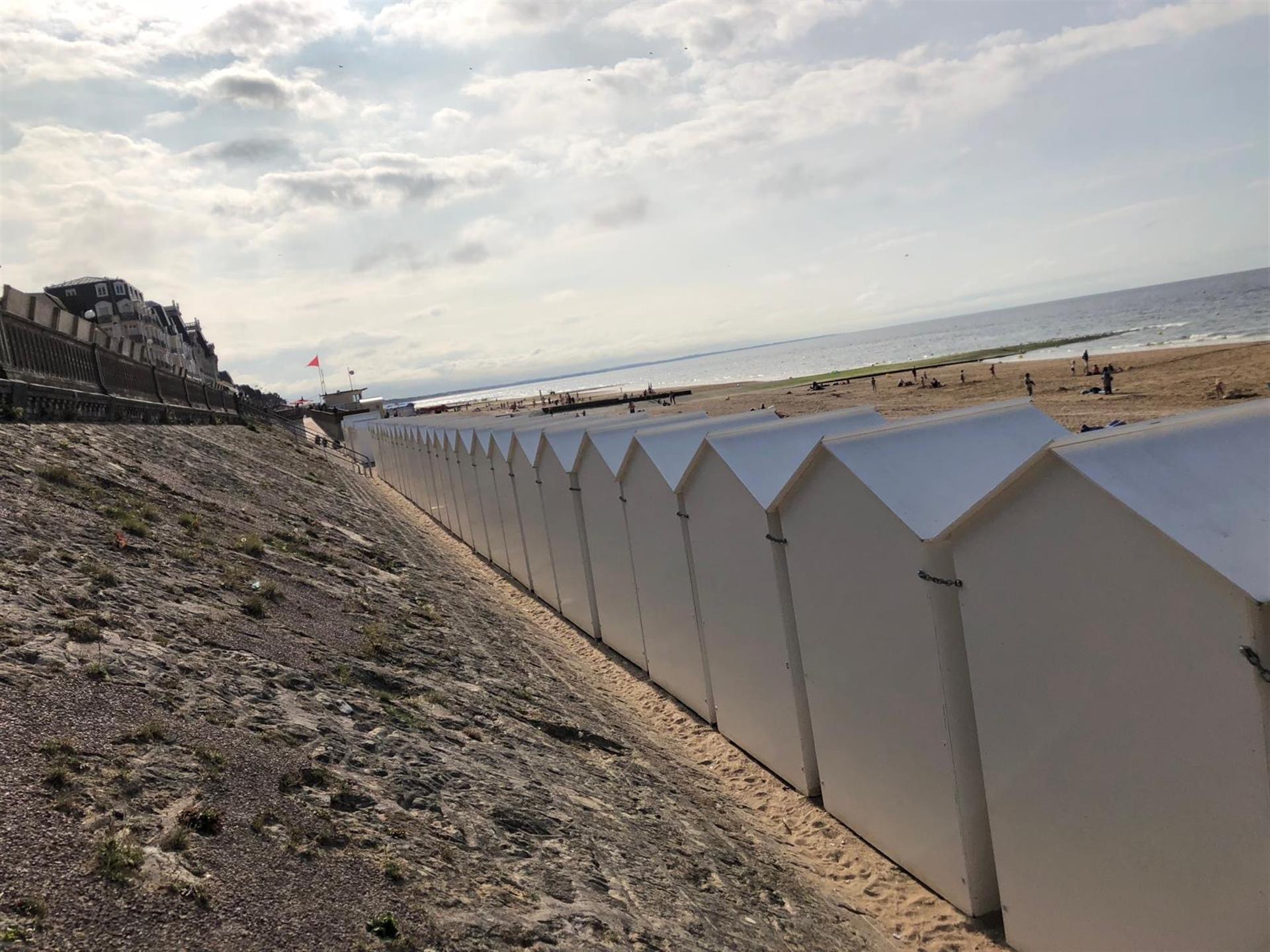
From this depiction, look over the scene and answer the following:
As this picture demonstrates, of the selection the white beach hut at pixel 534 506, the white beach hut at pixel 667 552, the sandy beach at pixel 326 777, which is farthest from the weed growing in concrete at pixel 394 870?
the white beach hut at pixel 534 506

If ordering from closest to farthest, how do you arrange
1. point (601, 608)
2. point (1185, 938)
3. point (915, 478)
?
point (1185, 938) < point (915, 478) < point (601, 608)

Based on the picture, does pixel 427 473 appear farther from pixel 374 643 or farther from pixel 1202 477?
pixel 1202 477

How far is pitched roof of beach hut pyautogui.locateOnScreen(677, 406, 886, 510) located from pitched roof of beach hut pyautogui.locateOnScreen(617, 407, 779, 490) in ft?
1.93

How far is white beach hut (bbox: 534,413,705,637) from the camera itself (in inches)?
472

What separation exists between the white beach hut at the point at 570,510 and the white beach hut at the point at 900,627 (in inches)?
198

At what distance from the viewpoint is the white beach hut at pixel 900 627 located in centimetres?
509

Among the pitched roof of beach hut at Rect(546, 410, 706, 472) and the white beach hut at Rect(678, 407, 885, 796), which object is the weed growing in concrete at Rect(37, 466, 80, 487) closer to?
the pitched roof of beach hut at Rect(546, 410, 706, 472)

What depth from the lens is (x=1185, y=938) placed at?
3729 mm

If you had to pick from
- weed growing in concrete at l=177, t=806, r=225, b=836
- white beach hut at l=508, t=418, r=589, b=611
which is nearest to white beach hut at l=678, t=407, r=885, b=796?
weed growing in concrete at l=177, t=806, r=225, b=836

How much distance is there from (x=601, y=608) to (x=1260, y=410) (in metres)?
9.09

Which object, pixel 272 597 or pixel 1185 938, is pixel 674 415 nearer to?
pixel 272 597

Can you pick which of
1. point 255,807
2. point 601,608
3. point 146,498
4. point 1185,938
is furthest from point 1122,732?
point 146,498

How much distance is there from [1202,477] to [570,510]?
31.1ft

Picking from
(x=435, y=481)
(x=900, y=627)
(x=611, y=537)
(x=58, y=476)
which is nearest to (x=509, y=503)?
(x=611, y=537)
